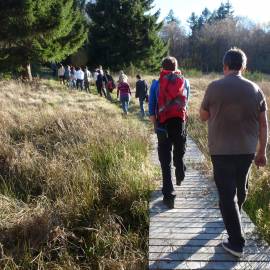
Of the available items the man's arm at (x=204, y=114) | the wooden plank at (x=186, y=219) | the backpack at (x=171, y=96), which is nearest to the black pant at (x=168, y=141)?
the backpack at (x=171, y=96)

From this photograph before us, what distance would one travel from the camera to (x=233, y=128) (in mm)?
3709

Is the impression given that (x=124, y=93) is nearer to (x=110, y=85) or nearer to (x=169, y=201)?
(x=110, y=85)

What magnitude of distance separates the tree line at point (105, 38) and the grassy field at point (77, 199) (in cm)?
1337

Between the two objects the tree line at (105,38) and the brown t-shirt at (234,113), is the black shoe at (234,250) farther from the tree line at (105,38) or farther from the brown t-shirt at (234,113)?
the tree line at (105,38)

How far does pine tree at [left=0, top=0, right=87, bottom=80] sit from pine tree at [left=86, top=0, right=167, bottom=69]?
9728mm

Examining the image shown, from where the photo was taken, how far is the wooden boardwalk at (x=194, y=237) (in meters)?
3.92

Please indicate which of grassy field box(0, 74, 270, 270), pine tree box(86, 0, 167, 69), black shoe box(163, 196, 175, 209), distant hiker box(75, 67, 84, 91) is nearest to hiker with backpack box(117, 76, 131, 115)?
grassy field box(0, 74, 270, 270)

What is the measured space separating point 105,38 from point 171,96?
30.2 meters

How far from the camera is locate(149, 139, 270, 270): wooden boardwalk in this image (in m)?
3.92

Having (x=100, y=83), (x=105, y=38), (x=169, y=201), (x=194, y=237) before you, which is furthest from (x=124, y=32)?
(x=194, y=237)

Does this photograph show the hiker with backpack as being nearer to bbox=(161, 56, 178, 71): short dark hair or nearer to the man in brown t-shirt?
bbox=(161, 56, 178, 71): short dark hair

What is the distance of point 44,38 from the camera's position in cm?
2212

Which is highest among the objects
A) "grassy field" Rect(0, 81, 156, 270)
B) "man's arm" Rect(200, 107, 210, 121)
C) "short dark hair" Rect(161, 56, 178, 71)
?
A: "short dark hair" Rect(161, 56, 178, 71)

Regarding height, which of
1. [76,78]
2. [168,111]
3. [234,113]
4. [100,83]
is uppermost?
[234,113]
